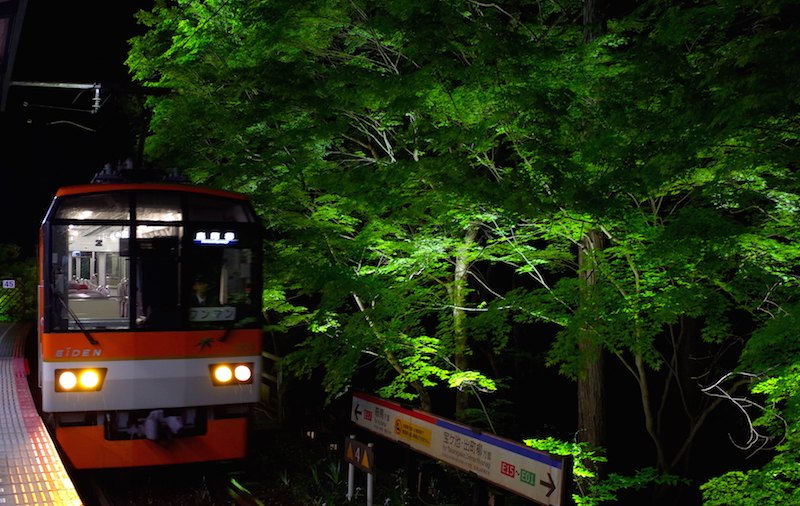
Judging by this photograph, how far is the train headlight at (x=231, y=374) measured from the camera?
6957 millimetres

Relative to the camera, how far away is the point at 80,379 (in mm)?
6461

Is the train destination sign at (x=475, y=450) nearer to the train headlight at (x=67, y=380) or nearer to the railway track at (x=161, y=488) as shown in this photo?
the railway track at (x=161, y=488)

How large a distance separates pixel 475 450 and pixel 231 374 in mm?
2520

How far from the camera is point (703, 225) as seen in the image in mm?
6785

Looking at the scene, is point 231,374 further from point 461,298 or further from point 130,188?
point 461,298

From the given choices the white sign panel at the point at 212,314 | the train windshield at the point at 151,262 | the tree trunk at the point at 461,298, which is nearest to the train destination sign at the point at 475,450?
the tree trunk at the point at 461,298

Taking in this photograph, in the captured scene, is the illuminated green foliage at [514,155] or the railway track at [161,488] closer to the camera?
the illuminated green foliage at [514,155]

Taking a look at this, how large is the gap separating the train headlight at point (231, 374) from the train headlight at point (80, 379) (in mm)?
1007

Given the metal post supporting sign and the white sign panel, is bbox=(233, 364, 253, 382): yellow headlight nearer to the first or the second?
the white sign panel

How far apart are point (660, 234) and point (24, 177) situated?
38623 millimetres

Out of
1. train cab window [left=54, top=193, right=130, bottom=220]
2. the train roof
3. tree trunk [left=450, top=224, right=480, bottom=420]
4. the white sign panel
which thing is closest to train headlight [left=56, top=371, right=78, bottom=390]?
the white sign panel

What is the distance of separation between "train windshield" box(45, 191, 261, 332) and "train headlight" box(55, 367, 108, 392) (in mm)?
391

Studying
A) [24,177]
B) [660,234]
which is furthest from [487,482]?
[24,177]

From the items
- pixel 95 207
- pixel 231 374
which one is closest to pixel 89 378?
pixel 231 374
